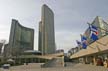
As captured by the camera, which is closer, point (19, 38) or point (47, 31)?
point (19, 38)

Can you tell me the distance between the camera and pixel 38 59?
112688 mm

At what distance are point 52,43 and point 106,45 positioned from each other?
111 m

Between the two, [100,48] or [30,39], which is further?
[30,39]

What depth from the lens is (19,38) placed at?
129625 mm

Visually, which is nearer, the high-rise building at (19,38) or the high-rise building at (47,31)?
the high-rise building at (19,38)

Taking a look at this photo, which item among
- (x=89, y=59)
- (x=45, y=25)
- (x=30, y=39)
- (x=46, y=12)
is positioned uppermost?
(x=46, y=12)

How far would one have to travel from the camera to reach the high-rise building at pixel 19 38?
11356 cm

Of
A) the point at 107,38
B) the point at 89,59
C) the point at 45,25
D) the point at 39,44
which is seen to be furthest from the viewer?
the point at 39,44

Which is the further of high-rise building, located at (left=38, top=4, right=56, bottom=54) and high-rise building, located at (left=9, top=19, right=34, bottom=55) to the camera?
high-rise building, located at (left=38, top=4, right=56, bottom=54)

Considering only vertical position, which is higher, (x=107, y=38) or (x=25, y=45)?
(x=25, y=45)

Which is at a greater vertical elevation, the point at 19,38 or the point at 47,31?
the point at 47,31

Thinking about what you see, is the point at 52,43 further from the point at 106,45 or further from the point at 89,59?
the point at 106,45

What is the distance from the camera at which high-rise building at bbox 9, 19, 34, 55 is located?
11356cm

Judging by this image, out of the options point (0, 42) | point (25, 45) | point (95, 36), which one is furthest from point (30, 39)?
point (95, 36)
